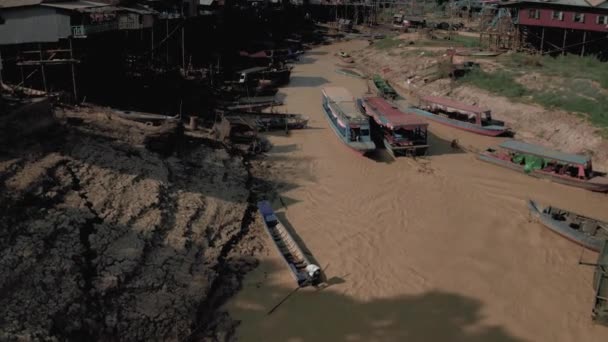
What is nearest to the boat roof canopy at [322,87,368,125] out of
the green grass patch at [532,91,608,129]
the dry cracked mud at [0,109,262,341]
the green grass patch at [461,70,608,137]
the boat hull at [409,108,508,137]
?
the boat hull at [409,108,508,137]

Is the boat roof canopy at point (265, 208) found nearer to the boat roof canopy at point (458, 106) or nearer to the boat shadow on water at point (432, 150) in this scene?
the boat shadow on water at point (432, 150)

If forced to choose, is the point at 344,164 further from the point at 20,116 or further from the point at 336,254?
the point at 20,116

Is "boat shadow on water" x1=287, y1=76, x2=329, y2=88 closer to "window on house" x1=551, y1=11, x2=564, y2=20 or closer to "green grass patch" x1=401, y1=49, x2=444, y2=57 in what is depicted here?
"green grass patch" x1=401, y1=49, x2=444, y2=57

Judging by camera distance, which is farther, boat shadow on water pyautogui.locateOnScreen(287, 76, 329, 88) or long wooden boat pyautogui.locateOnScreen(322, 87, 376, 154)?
boat shadow on water pyautogui.locateOnScreen(287, 76, 329, 88)

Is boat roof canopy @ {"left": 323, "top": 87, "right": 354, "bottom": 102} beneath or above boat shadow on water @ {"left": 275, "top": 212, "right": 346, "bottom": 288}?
above

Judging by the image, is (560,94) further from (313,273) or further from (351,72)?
(313,273)

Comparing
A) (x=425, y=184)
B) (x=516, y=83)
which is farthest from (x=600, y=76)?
(x=425, y=184)

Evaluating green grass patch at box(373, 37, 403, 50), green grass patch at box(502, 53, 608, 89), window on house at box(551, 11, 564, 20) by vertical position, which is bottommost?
green grass patch at box(502, 53, 608, 89)
